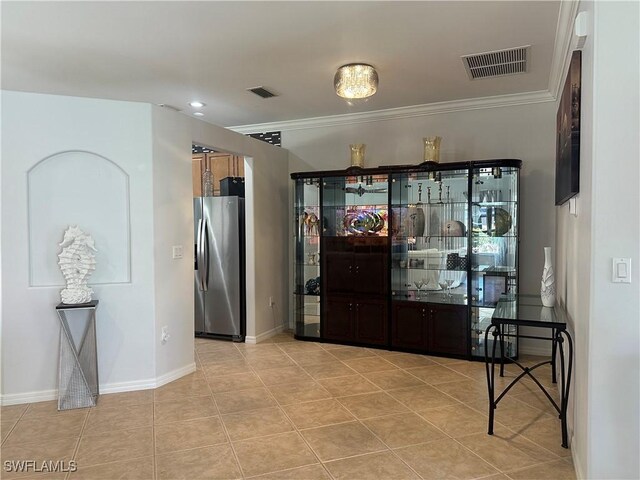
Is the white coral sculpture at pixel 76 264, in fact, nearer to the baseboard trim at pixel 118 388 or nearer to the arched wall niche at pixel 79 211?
the arched wall niche at pixel 79 211

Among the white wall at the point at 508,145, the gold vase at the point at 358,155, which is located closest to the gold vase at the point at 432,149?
the white wall at the point at 508,145

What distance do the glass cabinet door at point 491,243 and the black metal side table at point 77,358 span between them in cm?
348

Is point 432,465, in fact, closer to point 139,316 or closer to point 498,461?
point 498,461

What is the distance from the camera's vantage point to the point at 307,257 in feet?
17.4

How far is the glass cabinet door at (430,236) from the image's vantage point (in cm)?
454

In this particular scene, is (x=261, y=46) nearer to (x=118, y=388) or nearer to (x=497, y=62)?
(x=497, y=62)

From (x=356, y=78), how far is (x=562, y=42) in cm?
152

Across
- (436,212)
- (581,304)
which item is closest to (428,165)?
(436,212)

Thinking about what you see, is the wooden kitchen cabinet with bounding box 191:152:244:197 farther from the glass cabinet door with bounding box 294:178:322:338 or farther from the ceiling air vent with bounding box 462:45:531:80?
the ceiling air vent with bounding box 462:45:531:80

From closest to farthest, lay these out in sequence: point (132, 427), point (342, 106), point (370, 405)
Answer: point (132, 427), point (370, 405), point (342, 106)

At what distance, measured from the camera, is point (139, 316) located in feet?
12.2

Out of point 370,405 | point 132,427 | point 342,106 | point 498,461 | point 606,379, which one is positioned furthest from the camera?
point 342,106

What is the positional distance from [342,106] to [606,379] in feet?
12.4
